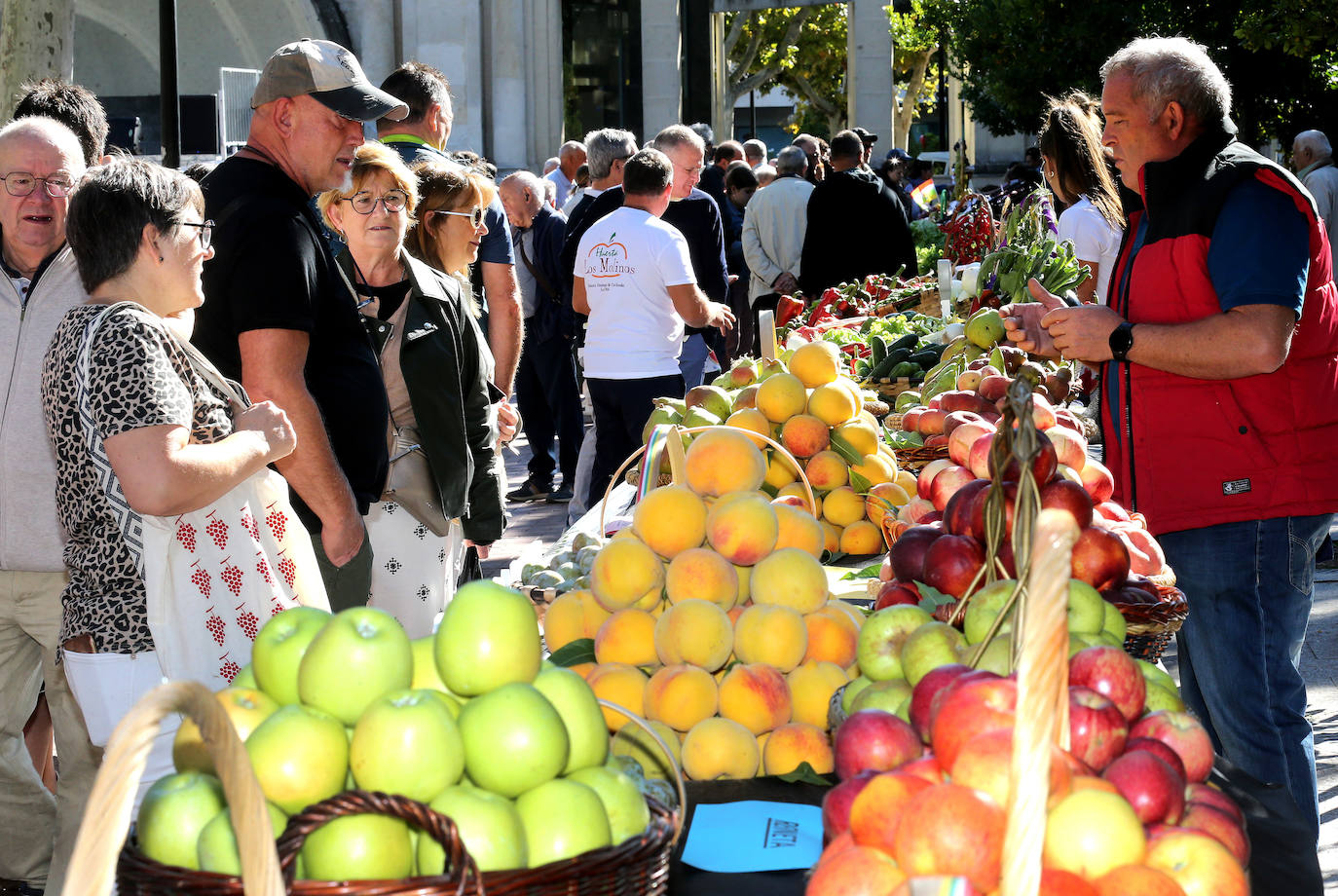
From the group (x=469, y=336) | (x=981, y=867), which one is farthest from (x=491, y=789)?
(x=469, y=336)

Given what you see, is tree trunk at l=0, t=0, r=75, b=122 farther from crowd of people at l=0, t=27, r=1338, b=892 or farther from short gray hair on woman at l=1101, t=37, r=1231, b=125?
short gray hair on woman at l=1101, t=37, r=1231, b=125

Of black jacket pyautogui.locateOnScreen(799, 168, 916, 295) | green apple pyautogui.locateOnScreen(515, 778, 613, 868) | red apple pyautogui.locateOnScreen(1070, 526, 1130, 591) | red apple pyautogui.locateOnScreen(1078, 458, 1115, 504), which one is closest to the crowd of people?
red apple pyautogui.locateOnScreen(1078, 458, 1115, 504)

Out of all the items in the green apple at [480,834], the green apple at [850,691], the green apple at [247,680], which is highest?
the green apple at [247,680]

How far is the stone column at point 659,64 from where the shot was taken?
24.2 meters

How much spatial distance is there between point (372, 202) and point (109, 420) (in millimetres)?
1543

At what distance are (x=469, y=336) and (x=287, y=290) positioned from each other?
1046mm

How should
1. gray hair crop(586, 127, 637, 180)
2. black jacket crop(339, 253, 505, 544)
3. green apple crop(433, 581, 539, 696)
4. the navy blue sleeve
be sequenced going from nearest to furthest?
green apple crop(433, 581, 539, 696), the navy blue sleeve, black jacket crop(339, 253, 505, 544), gray hair crop(586, 127, 637, 180)

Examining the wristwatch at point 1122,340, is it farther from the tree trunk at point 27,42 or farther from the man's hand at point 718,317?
the tree trunk at point 27,42

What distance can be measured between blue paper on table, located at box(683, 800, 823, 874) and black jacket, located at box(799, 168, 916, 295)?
722 cm

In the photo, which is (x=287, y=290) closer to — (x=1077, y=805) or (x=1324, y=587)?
(x=1077, y=805)

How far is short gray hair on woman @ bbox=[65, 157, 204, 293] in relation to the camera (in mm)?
2551

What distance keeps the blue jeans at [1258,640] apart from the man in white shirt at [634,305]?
3510 mm

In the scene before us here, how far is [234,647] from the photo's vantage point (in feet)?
8.29

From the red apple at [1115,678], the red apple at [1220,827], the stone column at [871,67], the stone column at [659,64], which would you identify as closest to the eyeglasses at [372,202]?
the red apple at [1115,678]
